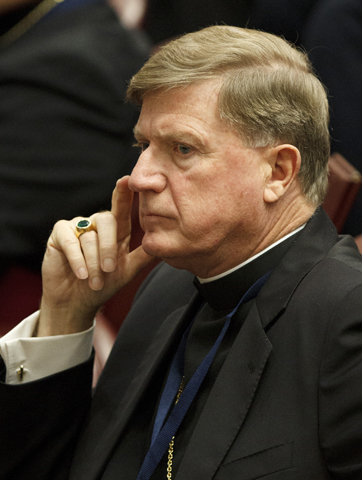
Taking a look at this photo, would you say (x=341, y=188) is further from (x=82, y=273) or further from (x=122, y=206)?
(x=82, y=273)

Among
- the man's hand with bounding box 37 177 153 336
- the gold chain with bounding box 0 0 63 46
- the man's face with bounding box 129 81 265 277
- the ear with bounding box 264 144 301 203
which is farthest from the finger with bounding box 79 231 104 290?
the gold chain with bounding box 0 0 63 46

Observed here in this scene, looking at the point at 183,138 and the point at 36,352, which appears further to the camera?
the point at 36,352

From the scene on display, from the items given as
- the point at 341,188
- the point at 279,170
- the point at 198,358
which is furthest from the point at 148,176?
the point at 341,188

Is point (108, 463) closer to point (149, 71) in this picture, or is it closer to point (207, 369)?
point (207, 369)

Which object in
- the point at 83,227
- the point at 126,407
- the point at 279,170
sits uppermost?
the point at 279,170

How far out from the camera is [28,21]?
7.62ft

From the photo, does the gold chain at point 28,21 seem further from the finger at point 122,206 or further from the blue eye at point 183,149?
the blue eye at point 183,149

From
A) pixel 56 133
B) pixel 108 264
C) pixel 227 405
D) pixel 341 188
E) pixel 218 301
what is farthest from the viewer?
pixel 56 133

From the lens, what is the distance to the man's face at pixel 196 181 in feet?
3.65

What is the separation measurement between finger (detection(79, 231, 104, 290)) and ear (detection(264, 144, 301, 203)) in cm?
46

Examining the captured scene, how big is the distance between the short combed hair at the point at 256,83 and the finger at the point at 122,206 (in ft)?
0.86

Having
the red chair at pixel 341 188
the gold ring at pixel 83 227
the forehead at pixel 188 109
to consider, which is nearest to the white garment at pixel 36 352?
the gold ring at pixel 83 227

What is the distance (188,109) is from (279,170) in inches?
8.5

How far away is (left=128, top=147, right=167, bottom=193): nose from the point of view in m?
1.16
